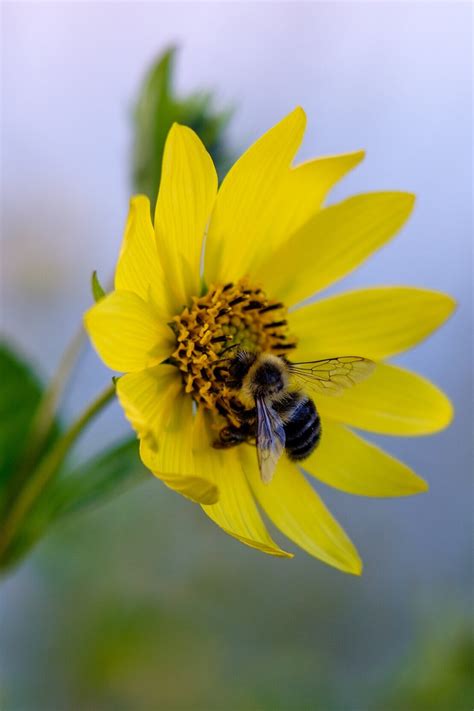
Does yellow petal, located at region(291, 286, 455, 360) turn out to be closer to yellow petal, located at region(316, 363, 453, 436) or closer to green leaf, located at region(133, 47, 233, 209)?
yellow petal, located at region(316, 363, 453, 436)

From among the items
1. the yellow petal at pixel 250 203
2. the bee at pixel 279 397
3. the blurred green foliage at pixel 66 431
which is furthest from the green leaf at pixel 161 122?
the bee at pixel 279 397

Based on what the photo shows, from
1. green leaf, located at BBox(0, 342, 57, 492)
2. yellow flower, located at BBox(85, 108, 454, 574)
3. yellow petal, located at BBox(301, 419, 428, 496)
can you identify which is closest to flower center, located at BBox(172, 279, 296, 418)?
yellow flower, located at BBox(85, 108, 454, 574)

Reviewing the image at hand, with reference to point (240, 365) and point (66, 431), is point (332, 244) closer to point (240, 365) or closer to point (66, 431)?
point (240, 365)

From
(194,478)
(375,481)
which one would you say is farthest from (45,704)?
(194,478)

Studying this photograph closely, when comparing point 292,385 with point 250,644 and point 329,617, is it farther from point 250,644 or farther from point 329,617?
point 329,617

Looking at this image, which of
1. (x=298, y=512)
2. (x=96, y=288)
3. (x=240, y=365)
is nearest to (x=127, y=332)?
(x=96, y=288)

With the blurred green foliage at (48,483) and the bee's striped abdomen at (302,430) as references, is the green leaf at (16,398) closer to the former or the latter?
the blurred green foliage at (48,483)

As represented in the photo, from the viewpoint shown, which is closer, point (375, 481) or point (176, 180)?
point (176, 180)
